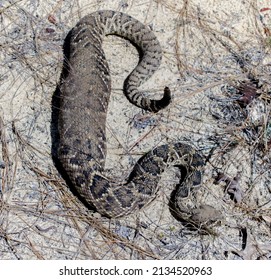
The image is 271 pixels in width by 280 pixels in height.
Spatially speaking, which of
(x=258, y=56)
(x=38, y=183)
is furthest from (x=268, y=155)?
(x=38, y=183)

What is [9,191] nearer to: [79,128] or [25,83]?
[79,128]

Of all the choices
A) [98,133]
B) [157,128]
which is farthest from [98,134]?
[157,128]

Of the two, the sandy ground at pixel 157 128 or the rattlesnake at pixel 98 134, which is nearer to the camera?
the sandy ground at pixel 157 128

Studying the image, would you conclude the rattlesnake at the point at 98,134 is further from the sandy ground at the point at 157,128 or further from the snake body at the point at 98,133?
the sandy ground at the point at 157,128

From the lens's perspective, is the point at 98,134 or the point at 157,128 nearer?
the point at 98,134

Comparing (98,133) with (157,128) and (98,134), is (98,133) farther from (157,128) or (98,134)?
(157,128)

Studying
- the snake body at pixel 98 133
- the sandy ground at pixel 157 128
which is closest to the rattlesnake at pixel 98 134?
the snake body at pixel 98 133
